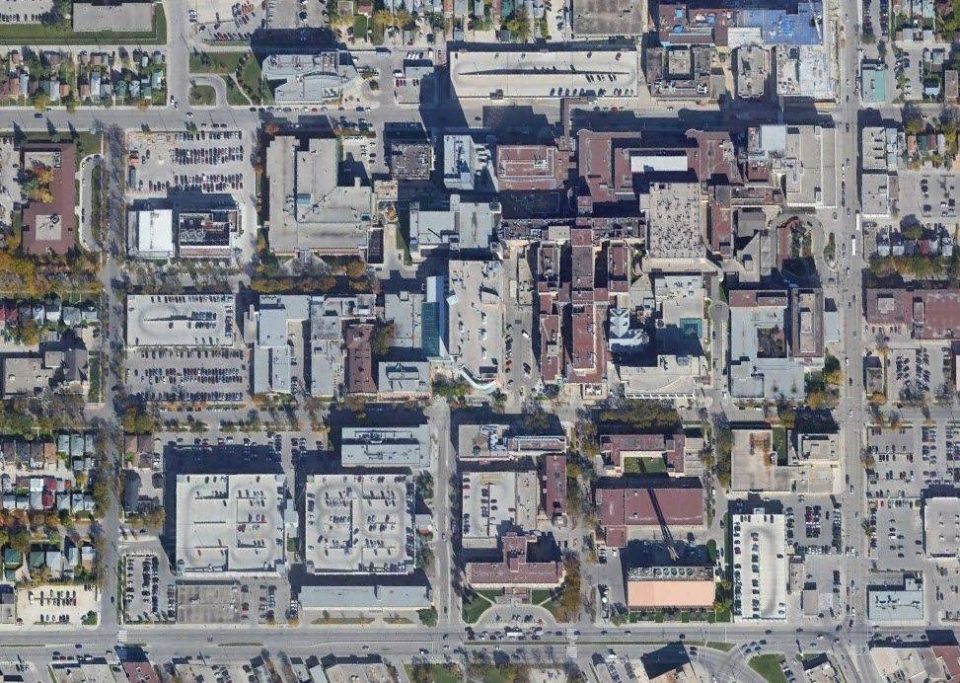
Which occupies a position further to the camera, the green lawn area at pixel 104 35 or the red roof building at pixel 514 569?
the green lawn area at pixel 104 35

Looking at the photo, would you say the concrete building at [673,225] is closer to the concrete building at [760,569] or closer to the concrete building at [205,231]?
the concrete building at [760,569]

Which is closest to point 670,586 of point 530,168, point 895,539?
point 895,539

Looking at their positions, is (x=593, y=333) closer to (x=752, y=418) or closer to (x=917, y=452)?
(x=752, y=418)

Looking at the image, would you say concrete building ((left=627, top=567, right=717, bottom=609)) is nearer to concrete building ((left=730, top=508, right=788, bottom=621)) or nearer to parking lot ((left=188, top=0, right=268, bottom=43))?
concrete building ((left=730, top=508, right=788, bottom=621))

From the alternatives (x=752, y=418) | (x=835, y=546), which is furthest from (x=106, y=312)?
(x=835, y=546)

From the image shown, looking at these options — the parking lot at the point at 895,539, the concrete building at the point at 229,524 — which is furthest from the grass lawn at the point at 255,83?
the parking lot at the point at 895,539

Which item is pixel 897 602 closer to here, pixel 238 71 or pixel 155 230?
pixel 155 230
